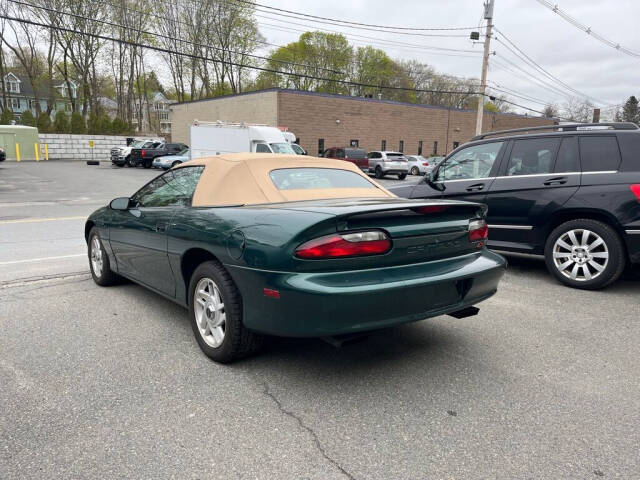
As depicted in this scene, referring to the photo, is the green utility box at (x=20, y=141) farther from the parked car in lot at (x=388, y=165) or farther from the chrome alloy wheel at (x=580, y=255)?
the chrome alloy wheel at (x=580, y=255)

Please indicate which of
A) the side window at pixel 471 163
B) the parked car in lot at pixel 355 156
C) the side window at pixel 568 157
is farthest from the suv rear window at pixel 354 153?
the side window at pixel 568 157

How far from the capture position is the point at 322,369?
341 centimetres

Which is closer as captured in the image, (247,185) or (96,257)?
Answer: (247,185)

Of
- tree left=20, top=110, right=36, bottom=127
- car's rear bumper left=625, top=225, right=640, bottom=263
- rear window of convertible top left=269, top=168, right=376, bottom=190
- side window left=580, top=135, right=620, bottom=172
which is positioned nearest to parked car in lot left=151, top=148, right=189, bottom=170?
tree left=20, top=110, right=36, bottom=127

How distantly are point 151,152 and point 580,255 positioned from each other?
3074 cm

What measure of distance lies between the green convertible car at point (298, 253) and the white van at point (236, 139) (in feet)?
64.8

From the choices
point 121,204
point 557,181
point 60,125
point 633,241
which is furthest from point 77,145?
point 633,241

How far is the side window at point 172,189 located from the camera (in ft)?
13.5

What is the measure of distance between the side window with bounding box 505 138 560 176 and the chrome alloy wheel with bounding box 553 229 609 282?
891mm

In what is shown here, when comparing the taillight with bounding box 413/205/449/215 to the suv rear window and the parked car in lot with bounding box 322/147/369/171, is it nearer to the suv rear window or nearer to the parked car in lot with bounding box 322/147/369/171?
the parked car in lot with bounding box 322/147/369/171

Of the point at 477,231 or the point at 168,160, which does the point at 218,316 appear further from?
the point at 168,160

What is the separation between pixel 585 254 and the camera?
216 inches

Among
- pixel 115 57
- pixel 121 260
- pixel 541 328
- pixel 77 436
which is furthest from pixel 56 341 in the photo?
pixel 115 57

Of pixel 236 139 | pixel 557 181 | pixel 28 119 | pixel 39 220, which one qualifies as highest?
pixel 28 119
